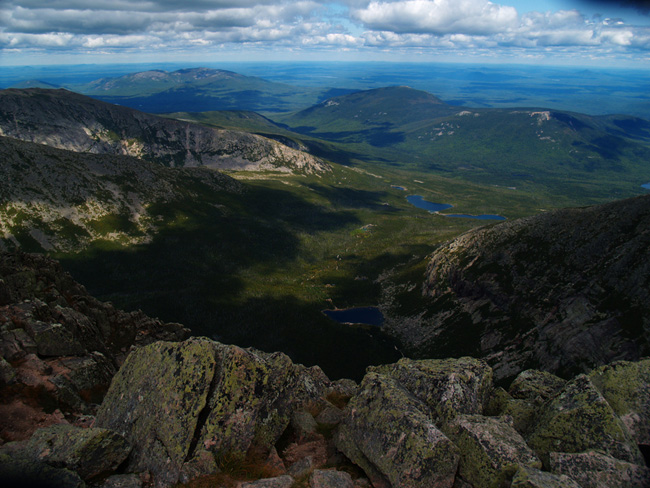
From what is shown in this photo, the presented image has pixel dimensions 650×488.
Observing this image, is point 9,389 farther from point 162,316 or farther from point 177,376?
point 162,316

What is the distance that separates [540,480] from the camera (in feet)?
56.6

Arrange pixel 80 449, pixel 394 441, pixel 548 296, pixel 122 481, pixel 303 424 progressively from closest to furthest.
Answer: pixel 80 449 → pixel 122 481 → pixel 394 441 → pixel 303 424 → pixel 548 296

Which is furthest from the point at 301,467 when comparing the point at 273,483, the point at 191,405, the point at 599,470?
the point at 599,470

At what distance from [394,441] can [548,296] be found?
14071 centimetres

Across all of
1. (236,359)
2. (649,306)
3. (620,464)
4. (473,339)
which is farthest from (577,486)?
(473,339)

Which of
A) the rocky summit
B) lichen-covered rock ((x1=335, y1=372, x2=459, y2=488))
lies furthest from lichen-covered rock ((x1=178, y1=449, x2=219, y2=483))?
lichen-covered rock ((x1=335, y1=372, x2=459, y2=488))

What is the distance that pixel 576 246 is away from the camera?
144 meters

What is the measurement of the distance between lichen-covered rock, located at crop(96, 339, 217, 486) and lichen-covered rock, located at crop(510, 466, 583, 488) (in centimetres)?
1834

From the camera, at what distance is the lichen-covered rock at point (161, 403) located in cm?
2288

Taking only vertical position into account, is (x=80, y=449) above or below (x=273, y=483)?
above

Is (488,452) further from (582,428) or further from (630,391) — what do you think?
(630,391)

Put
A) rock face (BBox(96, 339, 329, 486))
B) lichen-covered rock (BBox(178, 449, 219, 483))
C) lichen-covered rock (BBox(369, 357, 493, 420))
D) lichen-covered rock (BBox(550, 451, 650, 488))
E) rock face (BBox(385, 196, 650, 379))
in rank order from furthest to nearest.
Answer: rock face (BBox(385, 196, 650, 379)) → lichen-covered rock (BBox(369, 357, 493, 420)) → rock face (BBox(96, 339, 329, 486)) → lichen-covered rock (BBox(178, 449, 219, 483)) → lichen-covered rock (BBox(550, 451, 650, 488))

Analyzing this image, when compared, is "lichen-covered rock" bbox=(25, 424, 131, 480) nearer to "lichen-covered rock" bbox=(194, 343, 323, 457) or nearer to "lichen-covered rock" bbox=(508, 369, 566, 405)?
"lichen-covered rock" bbox=(194, 343, 323, 457)

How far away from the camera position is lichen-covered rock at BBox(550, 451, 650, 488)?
1767cm
